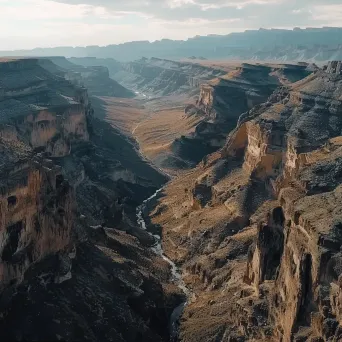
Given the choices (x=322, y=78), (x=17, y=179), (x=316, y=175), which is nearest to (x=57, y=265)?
(x=17, y=179)

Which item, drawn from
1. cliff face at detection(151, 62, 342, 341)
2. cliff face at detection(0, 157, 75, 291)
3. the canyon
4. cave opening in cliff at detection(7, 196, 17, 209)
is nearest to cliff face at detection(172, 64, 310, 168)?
the canyon

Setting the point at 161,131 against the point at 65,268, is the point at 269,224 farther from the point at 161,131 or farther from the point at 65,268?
the point at 161,131

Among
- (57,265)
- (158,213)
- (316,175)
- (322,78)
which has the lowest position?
(158,213)

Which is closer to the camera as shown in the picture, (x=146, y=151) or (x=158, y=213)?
(x=158, y=213)

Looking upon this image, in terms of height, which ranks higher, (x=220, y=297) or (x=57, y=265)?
(x=57, y=265)

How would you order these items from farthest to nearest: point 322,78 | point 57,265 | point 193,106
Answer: point 193,106 < point 322,78 < point 57,265

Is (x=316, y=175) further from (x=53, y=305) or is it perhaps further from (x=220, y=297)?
(x=53, y=305)

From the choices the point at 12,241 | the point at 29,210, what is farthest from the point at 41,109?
the point at 12,241
